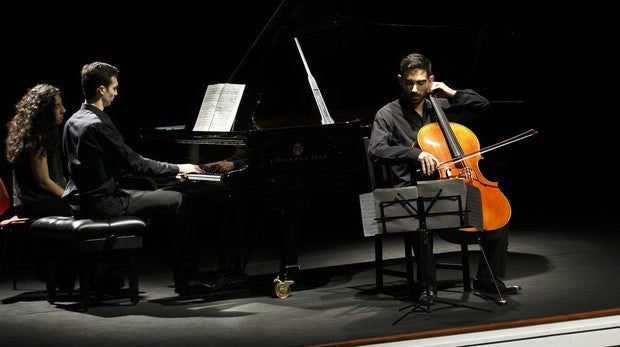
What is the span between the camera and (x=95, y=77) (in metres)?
4.88

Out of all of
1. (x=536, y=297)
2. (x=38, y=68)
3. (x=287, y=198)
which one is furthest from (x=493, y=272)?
(x=38, y=68)

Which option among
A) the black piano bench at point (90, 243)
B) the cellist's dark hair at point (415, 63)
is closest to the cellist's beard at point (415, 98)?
the cellist's dark hair at point (415, 63)

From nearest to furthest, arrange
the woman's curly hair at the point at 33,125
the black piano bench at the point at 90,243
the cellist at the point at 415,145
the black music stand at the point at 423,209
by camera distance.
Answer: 1. the black music stand at the point at 423,209
2. the cellist at the point at 415,145
3. the black piano bench at the point at 90,243
4. the woman's curly hair at the point at 33,125

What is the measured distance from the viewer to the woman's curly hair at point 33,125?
5242 millimetres

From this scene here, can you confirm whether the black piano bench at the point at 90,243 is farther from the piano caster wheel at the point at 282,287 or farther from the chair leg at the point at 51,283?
the piano caster wheel at the point at 282,287

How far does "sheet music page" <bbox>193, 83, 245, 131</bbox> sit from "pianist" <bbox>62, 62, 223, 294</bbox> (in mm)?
263

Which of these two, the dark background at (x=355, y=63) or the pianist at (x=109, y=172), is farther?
the dark background at (x=355, y=63)

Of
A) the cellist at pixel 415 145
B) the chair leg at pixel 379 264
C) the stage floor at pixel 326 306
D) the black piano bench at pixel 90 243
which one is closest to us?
the stage floor at pixel 326 306

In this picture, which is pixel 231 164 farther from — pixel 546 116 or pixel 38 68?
pixel 546 116

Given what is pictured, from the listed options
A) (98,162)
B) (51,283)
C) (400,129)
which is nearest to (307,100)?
(400,129)

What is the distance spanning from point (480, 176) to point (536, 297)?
0.64 metres

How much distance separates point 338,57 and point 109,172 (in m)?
1.64

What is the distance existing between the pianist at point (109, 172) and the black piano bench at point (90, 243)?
100 millimetres

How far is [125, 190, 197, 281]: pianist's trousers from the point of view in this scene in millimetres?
4934
